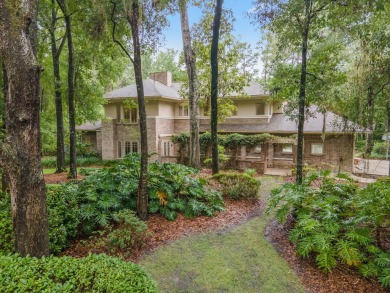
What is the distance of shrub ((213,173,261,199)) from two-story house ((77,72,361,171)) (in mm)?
6765

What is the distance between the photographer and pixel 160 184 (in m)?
7.58

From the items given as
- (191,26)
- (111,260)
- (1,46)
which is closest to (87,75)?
(191,26)

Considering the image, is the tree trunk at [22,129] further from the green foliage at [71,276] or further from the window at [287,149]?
the window at [287,149]

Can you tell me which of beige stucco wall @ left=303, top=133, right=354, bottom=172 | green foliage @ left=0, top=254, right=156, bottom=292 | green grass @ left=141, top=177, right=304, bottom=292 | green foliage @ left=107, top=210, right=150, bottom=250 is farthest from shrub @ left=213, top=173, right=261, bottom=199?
beige stucco wall @ left=303, top=133, right=354, bottom=172

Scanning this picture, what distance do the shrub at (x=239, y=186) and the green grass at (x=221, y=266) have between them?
2722 millimetres

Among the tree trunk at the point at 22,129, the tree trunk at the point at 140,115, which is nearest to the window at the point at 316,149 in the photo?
the tree trunk at the point at 140,115

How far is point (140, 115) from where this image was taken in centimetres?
649

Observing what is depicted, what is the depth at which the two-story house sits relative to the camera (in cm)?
1691

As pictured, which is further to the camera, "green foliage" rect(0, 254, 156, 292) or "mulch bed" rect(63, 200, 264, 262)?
"mulch bed" rect(63, 200, 264, 262)

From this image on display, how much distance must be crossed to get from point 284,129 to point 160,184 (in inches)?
501

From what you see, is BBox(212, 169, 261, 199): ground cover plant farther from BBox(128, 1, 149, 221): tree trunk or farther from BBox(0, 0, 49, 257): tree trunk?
BBox(0, 0, 49, 257): tree trunk

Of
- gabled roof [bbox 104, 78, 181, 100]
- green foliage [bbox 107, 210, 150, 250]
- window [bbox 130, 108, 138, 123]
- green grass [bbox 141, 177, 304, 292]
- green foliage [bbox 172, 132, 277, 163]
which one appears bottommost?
green grass [bbox 141, 177, 304, 292]

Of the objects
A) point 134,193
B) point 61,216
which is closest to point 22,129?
point 61,216

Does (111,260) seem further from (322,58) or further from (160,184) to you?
(322,58)
